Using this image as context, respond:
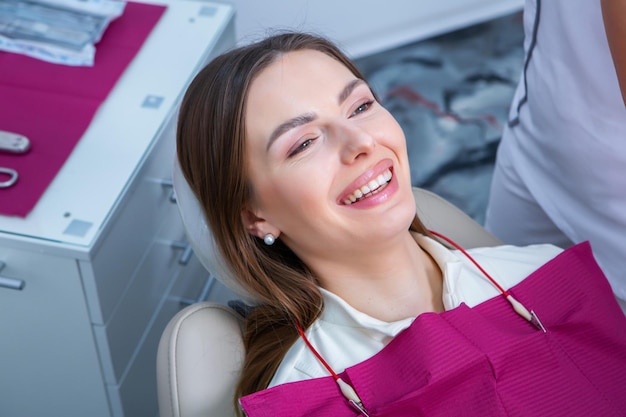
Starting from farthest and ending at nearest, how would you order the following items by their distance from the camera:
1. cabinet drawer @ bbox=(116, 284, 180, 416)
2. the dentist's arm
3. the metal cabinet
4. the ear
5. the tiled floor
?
the tiled floor → cabinet drawer @ bbox=(116, 284, 180, 416) → the metal cabinet → the ear → the dentist's arm

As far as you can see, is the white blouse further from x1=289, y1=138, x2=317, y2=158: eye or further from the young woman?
x1=289, y1=138, x2=317, y2=158: eye

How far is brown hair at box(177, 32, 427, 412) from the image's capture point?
117 centimetres

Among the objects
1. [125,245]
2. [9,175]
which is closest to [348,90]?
[125,245]

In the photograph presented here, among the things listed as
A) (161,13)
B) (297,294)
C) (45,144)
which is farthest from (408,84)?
(297,294)

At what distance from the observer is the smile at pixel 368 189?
1.13 m

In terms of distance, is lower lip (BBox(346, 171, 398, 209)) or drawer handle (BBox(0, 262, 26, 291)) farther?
drawer handle (BBox(0, 262, 26, 291))

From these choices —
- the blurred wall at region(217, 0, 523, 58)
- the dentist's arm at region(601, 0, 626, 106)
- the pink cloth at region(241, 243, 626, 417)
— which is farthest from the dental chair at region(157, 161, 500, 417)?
the blurred wall at region(217, 0, 523, 58)

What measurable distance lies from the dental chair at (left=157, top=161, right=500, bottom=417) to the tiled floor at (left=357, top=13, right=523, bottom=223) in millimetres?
1174

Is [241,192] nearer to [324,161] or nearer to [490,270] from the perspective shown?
[324,161]

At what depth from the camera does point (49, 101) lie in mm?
1582

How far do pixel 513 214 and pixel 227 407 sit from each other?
633mm

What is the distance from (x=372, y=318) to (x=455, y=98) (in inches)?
61.0

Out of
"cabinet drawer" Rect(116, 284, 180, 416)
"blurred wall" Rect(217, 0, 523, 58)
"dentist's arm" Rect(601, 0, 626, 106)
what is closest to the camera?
"dentist's arm" Rect(601, 0, 626, 106)

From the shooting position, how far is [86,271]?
1371 mm
